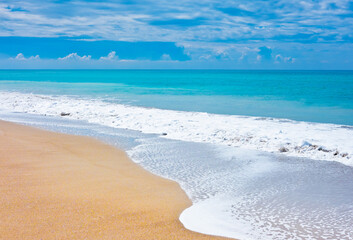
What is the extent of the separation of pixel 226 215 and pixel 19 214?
8.73 feet

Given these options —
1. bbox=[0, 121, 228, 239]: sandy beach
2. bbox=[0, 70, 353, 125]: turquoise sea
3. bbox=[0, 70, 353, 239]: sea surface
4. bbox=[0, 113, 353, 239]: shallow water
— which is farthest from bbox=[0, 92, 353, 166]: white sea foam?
bbox=[0, 70, 353, 125]: turquoise sea

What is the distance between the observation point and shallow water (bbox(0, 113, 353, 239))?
4387 mm

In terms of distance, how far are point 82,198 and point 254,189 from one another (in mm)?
2871

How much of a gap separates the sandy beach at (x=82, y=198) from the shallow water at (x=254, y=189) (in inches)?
14.8

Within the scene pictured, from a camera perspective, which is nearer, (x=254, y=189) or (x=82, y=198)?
(x=82, y=198)

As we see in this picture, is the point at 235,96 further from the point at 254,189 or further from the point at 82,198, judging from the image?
the point at 82,198

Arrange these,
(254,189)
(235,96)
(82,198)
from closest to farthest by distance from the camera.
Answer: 1. (82,198)
2. (254,189)
3. (235,96)

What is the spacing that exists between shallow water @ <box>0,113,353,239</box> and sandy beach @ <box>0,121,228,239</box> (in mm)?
376

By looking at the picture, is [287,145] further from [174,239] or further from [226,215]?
[174,239]

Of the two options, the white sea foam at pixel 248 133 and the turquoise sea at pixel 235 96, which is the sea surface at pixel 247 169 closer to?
the white sea foam at pixel 248 133

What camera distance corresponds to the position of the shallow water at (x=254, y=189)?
4387 millimetres

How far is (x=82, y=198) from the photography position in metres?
4.99

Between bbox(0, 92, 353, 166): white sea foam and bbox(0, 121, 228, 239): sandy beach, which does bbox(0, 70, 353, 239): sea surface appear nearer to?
bbox(0, 92, 353, 166): white sea foam

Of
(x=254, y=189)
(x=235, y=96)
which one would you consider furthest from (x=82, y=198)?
(x=235, y=96)
